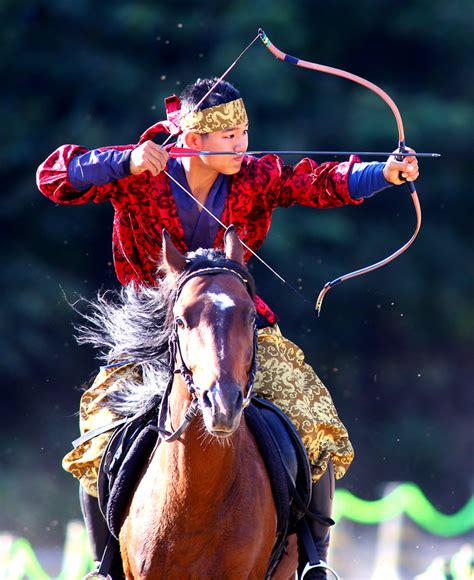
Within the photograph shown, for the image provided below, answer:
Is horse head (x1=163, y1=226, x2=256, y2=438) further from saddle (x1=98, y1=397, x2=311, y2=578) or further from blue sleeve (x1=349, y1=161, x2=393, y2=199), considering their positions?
blue sleeve (x1=349, y1=161, x2=393, y2=199)

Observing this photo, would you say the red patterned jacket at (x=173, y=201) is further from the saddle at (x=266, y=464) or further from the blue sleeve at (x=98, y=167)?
the saddle at (x=266, y=464)

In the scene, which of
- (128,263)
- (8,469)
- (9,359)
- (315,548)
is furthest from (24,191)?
(315,548)

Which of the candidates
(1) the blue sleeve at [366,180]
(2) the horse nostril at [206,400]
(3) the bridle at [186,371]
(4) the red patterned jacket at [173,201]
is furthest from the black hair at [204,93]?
(2) the horse nostril at [206,400]

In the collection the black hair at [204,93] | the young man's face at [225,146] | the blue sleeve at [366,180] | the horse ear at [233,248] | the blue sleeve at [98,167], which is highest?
the black hair at [204,93]

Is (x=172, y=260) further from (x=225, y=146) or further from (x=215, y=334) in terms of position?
(x=225, y=146)

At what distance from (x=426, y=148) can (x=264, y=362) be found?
473cm

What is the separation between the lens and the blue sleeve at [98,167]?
3.70 metres

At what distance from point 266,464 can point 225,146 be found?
38.6 inches

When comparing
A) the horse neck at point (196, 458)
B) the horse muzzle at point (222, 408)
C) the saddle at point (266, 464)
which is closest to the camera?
the horse muzzle at point (222, 408)

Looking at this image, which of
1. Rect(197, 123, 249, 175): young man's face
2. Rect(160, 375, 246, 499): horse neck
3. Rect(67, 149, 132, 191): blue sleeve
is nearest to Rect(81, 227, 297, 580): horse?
Rect(160, 375, 246, 499): horse neck

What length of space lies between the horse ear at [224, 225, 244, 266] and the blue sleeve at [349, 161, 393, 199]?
59 centimetres

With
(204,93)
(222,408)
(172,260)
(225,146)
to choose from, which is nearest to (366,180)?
(225,146)

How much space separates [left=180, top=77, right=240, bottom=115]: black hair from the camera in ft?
13.1

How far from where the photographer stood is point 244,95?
321 inches
